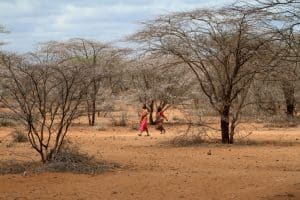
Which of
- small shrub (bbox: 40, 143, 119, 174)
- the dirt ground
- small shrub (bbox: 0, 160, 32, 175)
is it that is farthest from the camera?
small shrub (bbox: 0, 160, 32, 175)

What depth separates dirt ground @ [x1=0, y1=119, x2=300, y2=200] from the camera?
35.2ft

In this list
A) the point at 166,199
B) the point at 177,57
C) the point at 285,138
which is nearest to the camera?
the point at 166,199

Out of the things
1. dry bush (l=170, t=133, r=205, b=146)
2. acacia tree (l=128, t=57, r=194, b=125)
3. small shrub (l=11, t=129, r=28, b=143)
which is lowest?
dry bush (l=170, t=133, r=205, b=146)

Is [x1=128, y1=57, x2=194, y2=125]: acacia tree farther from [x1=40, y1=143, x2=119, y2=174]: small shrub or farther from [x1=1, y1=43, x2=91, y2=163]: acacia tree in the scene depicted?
[x1=40, y1=143, x2=119, y2=174]: small shrub

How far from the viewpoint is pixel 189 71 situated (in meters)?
21.7

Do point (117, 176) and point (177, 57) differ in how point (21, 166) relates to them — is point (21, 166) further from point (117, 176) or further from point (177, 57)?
point (177, 57)

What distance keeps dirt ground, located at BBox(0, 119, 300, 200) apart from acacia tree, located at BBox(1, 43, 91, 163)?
1.80 m

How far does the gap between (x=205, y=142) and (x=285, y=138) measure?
407cm

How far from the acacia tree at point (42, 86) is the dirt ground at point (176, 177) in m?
1.80

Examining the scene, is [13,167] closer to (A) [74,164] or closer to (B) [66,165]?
(B) [66,165]

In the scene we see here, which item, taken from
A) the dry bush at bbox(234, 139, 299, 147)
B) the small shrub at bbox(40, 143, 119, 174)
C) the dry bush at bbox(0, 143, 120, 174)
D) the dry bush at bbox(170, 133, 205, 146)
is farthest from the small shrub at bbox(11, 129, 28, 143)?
the dry bush at bbox(234, 139, 299, 147)

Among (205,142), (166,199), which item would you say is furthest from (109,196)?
(205,142)

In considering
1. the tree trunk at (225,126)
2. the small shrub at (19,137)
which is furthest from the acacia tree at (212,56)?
the small shrub at (19,137)

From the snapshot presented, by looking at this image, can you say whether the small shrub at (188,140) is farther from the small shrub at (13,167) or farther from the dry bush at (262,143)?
the small shrub at (13,167)
